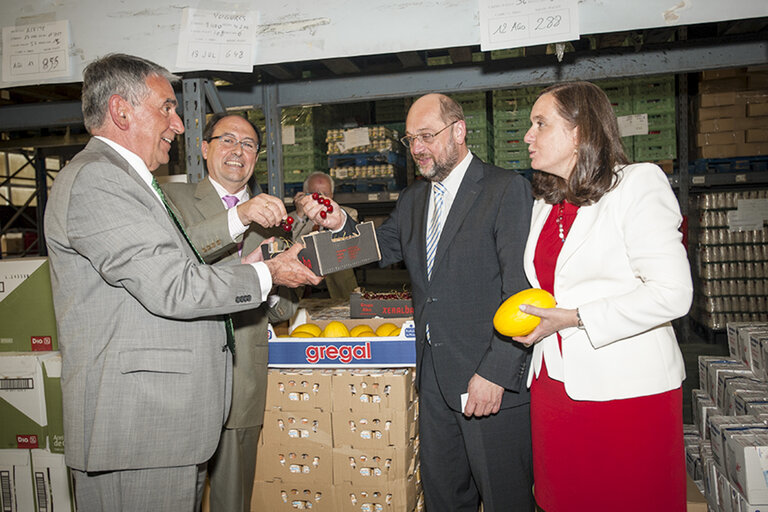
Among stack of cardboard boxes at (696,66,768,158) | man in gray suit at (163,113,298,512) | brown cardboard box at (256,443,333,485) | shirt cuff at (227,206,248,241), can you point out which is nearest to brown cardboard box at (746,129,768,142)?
stack of cardboard boxes at (696,66,768,158)

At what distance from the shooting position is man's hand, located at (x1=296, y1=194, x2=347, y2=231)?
2672 millimetres

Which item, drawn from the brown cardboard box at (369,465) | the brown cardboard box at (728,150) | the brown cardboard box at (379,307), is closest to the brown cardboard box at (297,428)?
the brown cardboard box at (369,465)

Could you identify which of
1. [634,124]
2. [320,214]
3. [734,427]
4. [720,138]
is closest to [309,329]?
[320,214]

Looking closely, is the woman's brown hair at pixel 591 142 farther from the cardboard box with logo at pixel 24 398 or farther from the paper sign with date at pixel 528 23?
the cardboard box with logo at pixel 24 398

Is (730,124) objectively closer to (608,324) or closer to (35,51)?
(608,324)

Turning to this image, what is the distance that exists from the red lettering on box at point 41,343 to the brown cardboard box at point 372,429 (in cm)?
162

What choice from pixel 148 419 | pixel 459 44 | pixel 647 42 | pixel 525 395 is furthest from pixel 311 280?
pixel 647 42

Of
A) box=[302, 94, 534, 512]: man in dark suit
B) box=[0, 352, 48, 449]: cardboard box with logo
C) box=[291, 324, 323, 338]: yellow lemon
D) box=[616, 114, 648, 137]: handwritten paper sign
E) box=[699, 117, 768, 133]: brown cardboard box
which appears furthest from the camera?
box=[699, 117, 768, 133]: brown cardboard box

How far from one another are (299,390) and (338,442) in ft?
1.10

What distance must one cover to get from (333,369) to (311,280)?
862 millimetres

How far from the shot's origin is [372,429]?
2.85 metres

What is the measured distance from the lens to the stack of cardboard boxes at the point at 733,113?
6180 mm

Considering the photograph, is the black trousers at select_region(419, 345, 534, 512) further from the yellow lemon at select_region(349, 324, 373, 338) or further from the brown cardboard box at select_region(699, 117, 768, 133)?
the brown cardboard box at select_region(699, 117, 768, 133)

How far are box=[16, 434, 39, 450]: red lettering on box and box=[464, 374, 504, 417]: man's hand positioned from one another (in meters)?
2.36
